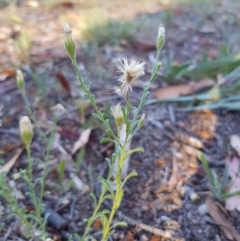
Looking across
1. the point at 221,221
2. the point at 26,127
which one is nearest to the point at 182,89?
the point at 221,221

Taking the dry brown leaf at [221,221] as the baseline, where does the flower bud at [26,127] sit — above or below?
above

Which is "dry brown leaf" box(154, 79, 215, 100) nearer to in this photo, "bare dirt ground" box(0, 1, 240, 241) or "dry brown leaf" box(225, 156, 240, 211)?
"bare dirt ground" box(0, 1, 240, 241)

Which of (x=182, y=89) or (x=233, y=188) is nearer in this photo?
(x=233, y=188)

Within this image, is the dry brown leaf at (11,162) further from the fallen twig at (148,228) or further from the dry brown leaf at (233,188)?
the dry brown leaf at (233,188)

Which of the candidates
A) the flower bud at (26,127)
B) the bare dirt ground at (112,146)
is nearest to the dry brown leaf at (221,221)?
the bare dirt ground at (112,146)

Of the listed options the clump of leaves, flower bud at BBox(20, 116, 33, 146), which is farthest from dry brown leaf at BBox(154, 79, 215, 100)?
flower bud at BBox(20, 116, 33, 146)

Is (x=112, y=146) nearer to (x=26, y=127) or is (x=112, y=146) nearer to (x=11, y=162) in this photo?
(x=11, y=162)
